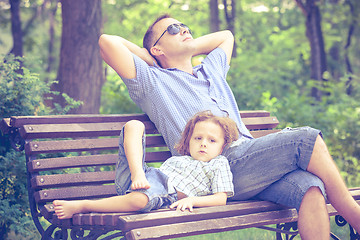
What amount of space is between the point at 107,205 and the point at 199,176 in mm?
617

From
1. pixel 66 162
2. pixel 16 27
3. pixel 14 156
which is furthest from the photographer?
pixel 16 27

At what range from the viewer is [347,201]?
3.14 metres

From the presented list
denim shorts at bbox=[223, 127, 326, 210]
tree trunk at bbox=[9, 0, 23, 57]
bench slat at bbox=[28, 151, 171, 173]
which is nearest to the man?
denim shorts at bbox=[223, 127, 326, 210]

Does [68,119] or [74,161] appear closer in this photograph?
[74,161]

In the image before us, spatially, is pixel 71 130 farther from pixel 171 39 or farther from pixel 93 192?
pixel 171 39

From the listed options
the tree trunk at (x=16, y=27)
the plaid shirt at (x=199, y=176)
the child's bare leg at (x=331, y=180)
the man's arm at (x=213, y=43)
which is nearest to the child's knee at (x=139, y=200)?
the plaid shirt at (x=199, y=176)

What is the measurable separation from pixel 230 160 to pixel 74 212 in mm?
1056

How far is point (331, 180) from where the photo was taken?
3148 millimetres

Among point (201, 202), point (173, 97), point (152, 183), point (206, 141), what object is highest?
point (173, 97)

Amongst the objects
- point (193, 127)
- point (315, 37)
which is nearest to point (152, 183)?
point (193, 127)

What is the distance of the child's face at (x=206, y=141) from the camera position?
3.41 metres

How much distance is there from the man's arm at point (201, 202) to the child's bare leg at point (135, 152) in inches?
8.2

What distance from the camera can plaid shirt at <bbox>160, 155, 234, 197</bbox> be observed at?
10.6 ft

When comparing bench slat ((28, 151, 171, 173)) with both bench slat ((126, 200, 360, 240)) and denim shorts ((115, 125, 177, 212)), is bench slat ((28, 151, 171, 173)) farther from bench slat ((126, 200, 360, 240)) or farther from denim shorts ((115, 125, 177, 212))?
bench slat ((126, 200, 360, 240))
